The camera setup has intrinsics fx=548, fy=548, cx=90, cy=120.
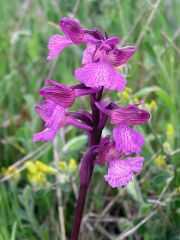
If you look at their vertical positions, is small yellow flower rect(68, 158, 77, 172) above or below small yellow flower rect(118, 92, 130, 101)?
below

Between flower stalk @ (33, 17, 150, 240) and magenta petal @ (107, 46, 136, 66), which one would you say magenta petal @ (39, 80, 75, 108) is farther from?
magenta petal @ (107, 46, 136, 66)

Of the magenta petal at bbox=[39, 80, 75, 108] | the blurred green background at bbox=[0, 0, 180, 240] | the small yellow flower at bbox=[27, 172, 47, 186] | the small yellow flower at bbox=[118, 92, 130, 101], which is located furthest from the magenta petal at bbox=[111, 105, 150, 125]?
the small yellow flower at bbox=[27, 172, 47, 186]

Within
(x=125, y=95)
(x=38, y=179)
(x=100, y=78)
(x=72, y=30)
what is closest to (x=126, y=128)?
(x=100, y=78)

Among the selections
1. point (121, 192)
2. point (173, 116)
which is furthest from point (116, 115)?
point (173, 116)

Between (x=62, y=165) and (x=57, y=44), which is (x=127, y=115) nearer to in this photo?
(x=57, y=44)

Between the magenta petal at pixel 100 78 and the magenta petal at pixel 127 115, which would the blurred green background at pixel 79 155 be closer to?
the magenta petal at pixel 127 115
